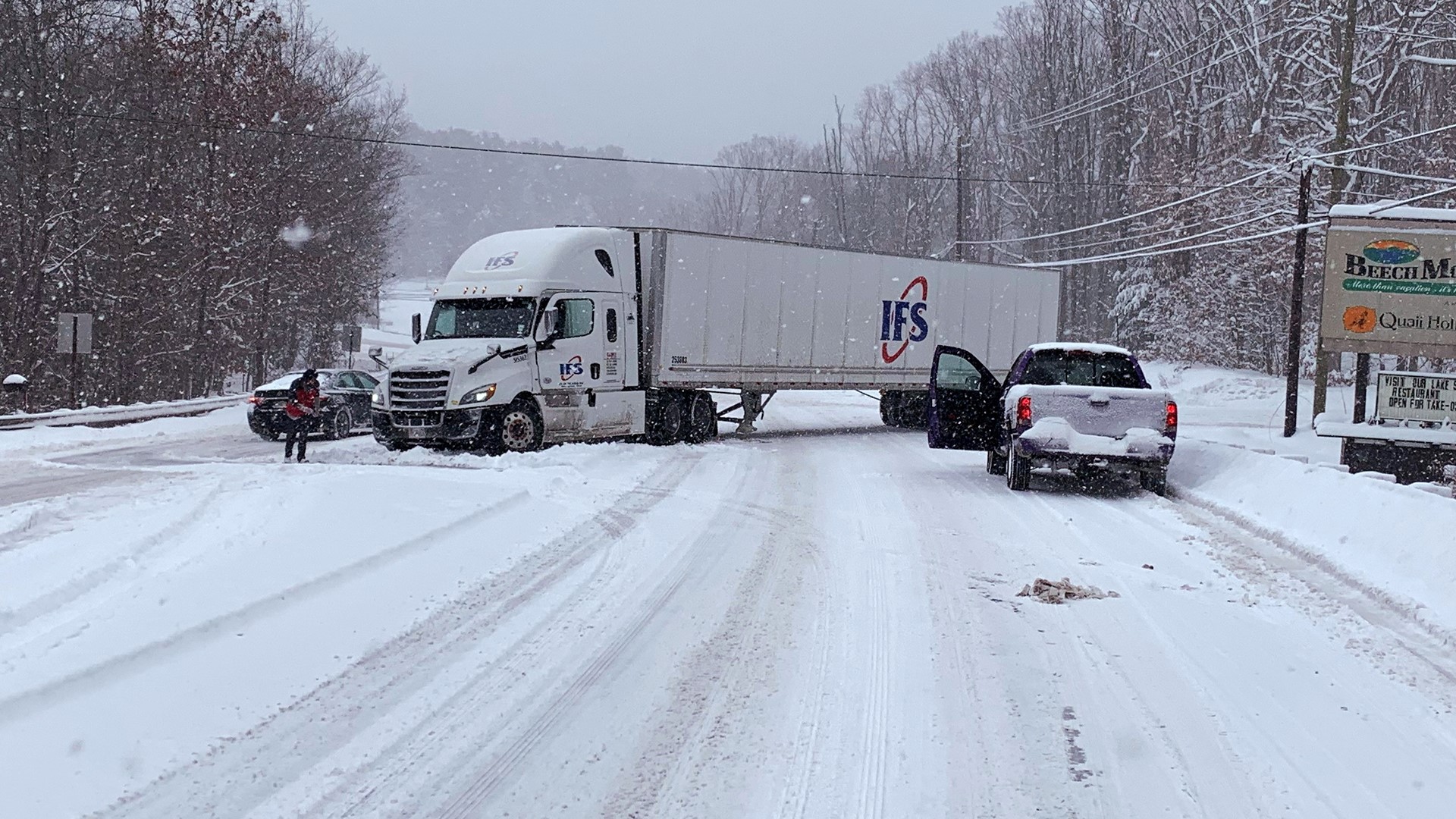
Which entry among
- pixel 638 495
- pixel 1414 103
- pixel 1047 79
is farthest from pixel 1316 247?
pixel 638 495

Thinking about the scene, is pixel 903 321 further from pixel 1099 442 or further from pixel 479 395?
pixel 1099 442

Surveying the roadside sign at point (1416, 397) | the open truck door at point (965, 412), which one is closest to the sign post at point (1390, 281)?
the roadside sign at point (1416, 397)

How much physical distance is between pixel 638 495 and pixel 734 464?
174 inches

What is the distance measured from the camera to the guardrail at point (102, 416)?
2522 centimetres

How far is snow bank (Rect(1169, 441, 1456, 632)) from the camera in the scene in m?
8.55

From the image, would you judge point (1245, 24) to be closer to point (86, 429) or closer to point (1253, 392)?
point (1253, 392)

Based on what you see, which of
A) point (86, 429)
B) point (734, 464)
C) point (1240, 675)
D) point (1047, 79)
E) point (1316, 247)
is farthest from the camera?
point (1047, 79)

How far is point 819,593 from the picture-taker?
841 centimetres

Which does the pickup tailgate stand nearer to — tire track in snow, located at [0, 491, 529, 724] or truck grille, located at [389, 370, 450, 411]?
tire track in snow, located at [0, 491, 529, 724]

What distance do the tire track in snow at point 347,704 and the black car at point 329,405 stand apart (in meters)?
13.7

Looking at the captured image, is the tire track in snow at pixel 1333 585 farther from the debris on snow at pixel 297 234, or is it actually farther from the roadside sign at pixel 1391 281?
the debris on snow at pixel 297 234

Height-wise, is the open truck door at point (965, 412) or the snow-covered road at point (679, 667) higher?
the open truck door at point (965, 412)

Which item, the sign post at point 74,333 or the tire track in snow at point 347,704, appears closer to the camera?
the tire track in snow at point 347,704

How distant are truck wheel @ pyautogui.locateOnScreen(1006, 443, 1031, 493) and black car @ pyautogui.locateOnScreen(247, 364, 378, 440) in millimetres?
11732
